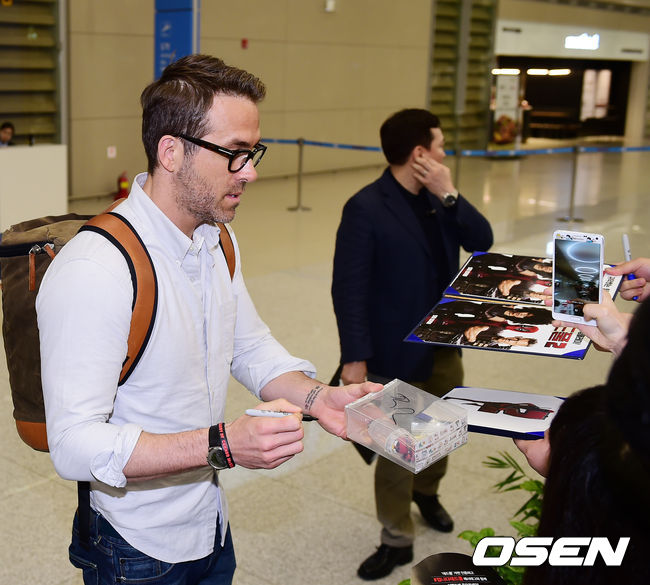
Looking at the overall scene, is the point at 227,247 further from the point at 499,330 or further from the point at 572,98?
the point at 572,98

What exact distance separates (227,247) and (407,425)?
2.20ft

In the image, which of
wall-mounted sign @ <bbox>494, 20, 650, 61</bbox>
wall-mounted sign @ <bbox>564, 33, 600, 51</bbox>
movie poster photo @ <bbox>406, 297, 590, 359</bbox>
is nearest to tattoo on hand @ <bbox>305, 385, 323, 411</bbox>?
movie poster photo @ <bbox>406, 297, 590, 359</bbox>

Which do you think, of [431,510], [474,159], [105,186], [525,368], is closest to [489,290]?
[431,510]

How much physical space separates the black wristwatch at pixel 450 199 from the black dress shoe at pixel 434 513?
138 cm

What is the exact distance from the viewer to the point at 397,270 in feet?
11.6

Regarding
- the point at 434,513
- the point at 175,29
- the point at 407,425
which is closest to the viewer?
the point at 407,425

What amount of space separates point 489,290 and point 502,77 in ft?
36.8

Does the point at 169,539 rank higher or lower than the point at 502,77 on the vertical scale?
lower

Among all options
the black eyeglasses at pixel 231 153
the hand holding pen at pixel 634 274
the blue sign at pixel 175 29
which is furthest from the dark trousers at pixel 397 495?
the blue sign at pixel 175 29

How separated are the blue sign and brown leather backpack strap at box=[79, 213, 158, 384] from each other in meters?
8.17

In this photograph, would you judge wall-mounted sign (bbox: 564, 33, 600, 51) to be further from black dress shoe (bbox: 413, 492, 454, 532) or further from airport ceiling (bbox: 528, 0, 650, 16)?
black dress shoe (bbox: 413, 492, 454, 532)

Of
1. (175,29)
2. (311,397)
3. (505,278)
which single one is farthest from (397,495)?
(175,29)

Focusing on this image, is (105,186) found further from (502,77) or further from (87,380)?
(87,380)

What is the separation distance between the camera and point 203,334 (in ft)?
6.46
